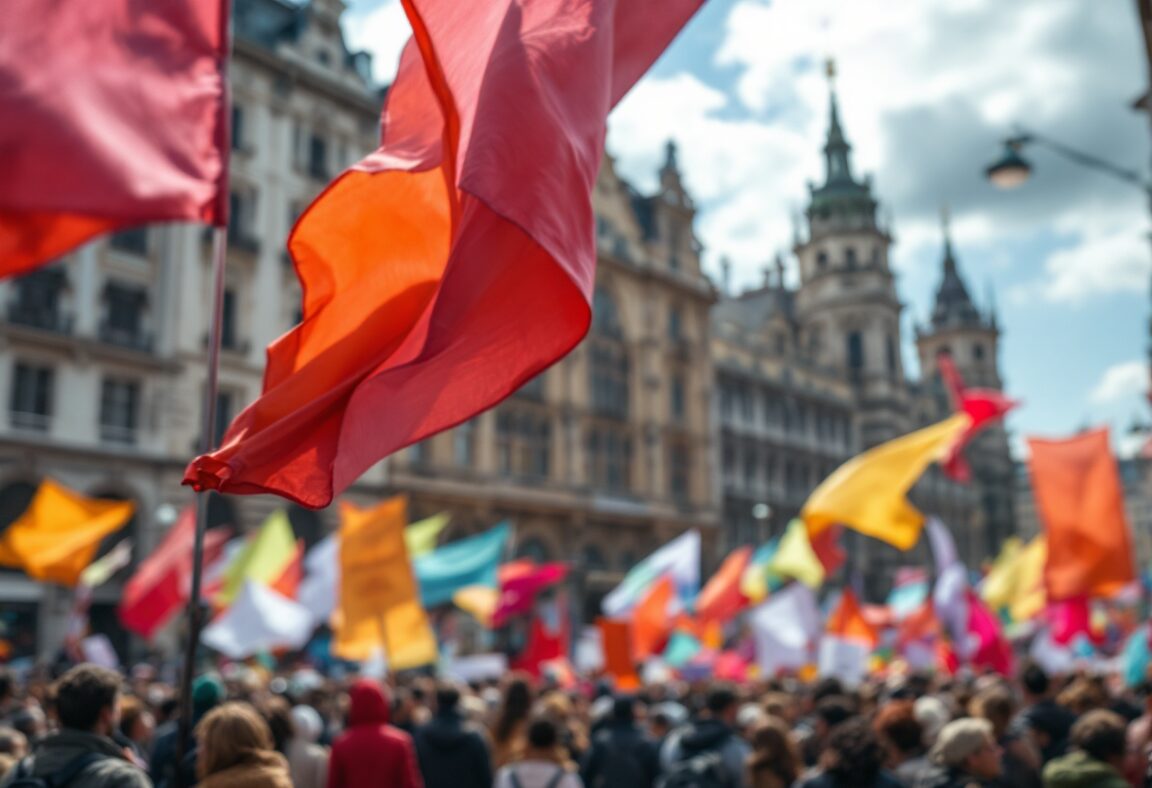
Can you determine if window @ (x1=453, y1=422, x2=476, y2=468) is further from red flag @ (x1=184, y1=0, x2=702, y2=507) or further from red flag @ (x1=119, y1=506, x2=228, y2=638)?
red flag @ (x1=184, y1=0, x2=702, y2=507)

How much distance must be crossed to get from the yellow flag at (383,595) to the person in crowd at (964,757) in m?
6.80

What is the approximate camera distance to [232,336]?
1244 inches

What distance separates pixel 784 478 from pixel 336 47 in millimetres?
33451

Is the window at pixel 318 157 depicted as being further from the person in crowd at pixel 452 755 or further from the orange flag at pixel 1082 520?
the person in crowd at pixel 452 755

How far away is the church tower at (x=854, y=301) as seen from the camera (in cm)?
6856

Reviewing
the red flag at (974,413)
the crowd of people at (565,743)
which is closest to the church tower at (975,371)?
the red flag at (974,413)

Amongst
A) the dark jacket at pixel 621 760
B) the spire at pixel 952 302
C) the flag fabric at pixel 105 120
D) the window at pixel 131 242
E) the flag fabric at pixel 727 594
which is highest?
the spire at pixel 952 302

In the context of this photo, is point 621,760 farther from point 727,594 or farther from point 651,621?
point 727,594

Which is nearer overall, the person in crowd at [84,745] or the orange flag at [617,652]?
the person in crowd at [84,745]

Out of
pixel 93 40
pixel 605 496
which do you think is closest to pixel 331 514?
pixel 605 496

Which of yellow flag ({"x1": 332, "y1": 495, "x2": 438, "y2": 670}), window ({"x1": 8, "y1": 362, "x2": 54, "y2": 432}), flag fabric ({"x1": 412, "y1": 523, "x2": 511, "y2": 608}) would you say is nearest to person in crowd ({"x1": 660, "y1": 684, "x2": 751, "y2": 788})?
yellow flag ({"x1": 332, "y1": 495, "x2": 438, "y2": 670})

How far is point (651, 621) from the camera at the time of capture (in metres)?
17.3

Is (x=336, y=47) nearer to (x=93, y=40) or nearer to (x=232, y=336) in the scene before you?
(x=232, y=336)

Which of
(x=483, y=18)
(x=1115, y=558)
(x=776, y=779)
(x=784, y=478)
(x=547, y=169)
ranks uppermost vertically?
(x=784, y=478)
